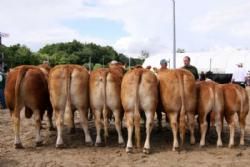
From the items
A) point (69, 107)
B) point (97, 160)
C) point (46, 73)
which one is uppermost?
point (46, 73)

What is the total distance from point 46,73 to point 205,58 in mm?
35944

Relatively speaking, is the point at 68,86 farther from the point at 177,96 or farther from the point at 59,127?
the point at 177,96

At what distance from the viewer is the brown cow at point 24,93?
8.12 meters

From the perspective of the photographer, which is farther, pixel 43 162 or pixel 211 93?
pixel 211 93

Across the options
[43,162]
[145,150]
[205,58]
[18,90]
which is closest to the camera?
[43,162]

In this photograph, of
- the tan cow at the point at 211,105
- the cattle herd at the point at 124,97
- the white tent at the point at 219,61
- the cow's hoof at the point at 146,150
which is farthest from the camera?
the white tent at the point at 219,61

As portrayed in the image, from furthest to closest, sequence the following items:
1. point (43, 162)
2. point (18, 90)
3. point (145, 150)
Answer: point (18, 90) → point (145, 150) → point (43, 162)

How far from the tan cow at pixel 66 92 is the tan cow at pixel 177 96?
1.55 meters

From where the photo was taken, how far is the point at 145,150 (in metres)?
7.61

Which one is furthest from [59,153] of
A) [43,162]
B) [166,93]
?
[166,93]

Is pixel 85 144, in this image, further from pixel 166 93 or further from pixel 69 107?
pixel 166 93

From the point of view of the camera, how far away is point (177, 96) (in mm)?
8000

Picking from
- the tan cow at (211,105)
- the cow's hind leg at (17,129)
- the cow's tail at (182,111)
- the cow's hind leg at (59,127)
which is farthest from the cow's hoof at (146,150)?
the cow's hind leg at (17,129)

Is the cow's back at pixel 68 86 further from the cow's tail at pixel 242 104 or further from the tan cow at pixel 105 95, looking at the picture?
the cow's tail at pixel 242 104
